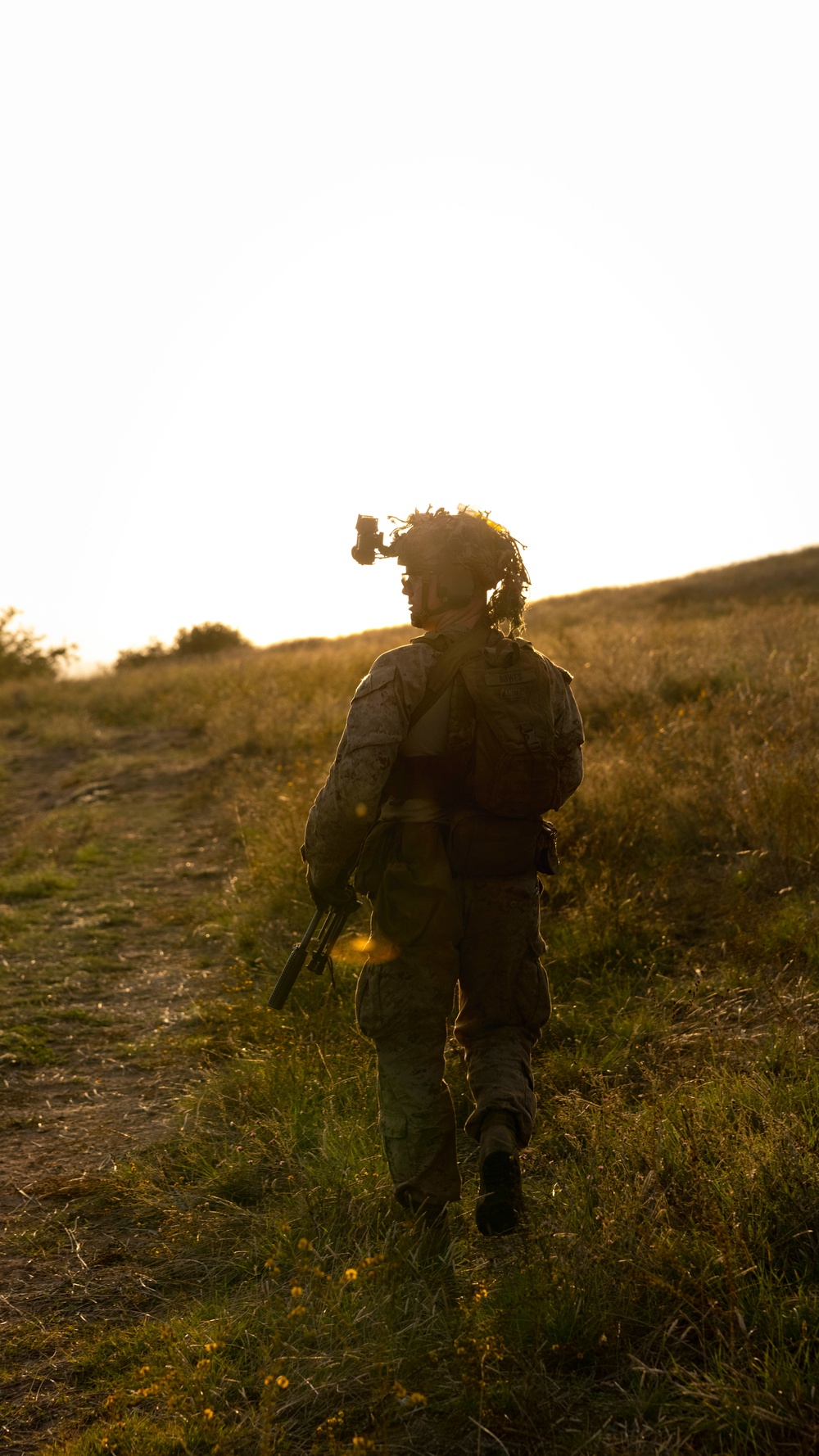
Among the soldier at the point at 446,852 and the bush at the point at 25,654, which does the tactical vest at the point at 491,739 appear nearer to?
the soldier at the point at 446,852

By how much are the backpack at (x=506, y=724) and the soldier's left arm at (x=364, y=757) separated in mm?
74

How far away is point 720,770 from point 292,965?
361 cm

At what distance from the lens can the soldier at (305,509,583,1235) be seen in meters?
2.89

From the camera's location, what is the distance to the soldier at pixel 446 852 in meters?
2.89

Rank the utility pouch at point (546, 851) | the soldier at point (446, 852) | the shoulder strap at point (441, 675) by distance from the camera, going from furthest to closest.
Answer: the utility pouch at point (546, 851)
the shoulder strap at point (441, 675)
the soldier at point (446, 852)

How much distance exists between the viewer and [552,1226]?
101 inches

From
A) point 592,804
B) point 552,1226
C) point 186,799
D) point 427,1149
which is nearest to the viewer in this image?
point 552,1226

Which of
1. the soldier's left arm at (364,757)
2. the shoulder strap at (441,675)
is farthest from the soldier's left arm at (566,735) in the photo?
the soldier's left arm at (364,757)

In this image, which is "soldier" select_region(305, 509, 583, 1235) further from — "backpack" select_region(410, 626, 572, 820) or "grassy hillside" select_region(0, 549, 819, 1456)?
"grassy hillside" select_region(0, 549, 819, 1456)

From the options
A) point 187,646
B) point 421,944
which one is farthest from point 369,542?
point 187,646

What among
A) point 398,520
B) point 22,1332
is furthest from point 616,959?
point 22,1332

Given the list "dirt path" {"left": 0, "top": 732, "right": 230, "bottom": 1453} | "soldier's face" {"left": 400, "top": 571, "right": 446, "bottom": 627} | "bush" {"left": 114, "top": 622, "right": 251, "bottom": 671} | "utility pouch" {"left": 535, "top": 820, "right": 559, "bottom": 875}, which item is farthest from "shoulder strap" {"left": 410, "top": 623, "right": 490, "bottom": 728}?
"bush" {"left": 114, "top": 622, "right": 251, "bottom": 671}

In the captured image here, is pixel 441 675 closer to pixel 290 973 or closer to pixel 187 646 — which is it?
pixel 290 973

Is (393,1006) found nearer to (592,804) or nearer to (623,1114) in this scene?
(623,1114)
